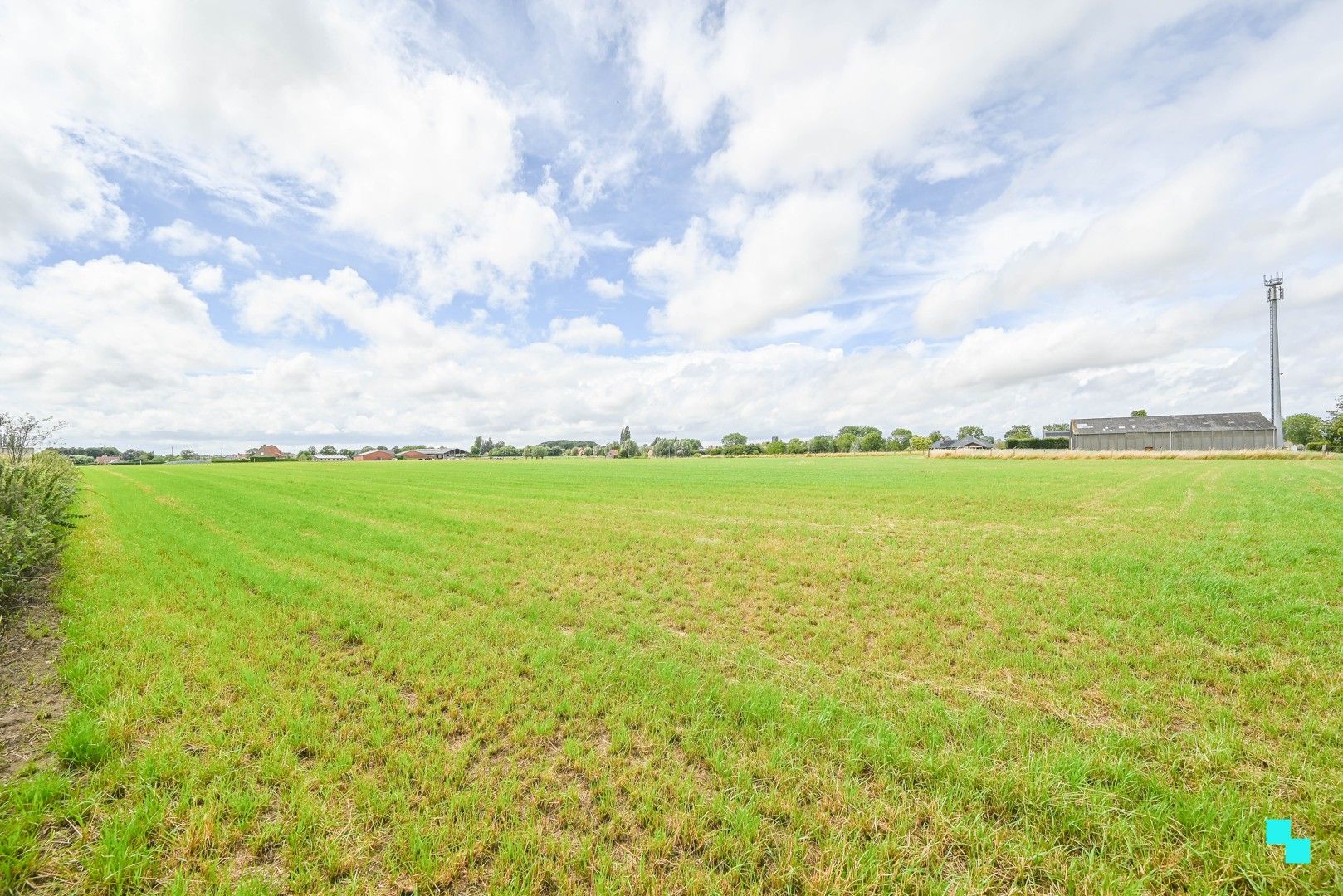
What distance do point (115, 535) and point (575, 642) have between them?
17.9 meters

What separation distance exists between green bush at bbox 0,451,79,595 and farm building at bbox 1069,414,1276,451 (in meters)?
110

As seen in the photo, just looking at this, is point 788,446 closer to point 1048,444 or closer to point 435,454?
point 1048,444

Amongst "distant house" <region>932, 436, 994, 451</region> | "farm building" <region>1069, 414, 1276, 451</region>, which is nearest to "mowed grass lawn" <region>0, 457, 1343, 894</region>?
"farm building" <region>1069, 414, 1276, 451</region>

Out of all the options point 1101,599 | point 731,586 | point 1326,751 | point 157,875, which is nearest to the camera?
point 157,875

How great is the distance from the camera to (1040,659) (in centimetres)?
623

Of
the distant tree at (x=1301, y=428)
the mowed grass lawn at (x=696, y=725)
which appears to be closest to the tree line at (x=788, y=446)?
the distant tree at (x=1301, y=428)

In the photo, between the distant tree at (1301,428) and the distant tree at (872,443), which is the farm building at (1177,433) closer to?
the distant tree at (872,443)

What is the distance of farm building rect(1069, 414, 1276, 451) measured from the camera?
77.1 meters

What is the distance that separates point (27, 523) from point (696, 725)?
1442cm

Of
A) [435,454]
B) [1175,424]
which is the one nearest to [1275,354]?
[1175,424]

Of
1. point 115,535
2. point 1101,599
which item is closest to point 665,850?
point 1101,599

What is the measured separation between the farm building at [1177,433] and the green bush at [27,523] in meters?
110

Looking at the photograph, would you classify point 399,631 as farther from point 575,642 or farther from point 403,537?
point 403,537

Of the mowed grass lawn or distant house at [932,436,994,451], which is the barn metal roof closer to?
distant house at [932,436,994,451]
